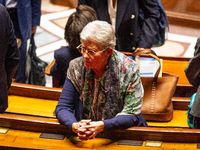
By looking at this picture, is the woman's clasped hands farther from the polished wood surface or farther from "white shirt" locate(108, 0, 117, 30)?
"white shirt" locate(108, 0, 117, 30)

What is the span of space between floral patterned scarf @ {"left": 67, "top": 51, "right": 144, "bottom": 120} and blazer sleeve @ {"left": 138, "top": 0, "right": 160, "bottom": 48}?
45.1 inches

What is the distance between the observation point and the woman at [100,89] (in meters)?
1.61

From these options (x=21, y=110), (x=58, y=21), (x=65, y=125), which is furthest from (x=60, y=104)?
(x=58, y=21)

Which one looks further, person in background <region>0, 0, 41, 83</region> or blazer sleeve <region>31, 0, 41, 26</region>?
blazer sleeve <region>31, 0, 41, 26</region>

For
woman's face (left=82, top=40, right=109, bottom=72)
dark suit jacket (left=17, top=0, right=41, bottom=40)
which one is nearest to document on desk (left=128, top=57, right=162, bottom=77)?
woman's face (left=82, top=40, right=109, bottom=72)

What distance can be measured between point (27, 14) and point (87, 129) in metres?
2.14

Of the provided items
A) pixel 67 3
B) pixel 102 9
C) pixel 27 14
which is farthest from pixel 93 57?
pixel 67 3

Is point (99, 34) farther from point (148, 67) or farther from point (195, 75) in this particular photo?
point (148, 67)

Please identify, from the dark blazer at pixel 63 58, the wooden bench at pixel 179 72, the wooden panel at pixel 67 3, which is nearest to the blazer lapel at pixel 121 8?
the dark blazer at pixel 63 58

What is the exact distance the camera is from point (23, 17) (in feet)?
10.6

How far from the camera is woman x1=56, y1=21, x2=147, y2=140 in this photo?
5.29ft

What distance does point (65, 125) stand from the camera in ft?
5.61

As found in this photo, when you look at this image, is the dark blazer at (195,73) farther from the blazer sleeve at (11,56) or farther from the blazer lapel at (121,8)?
the blazer sleeve at (11,56)

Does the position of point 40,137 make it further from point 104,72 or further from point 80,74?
point 104,72
